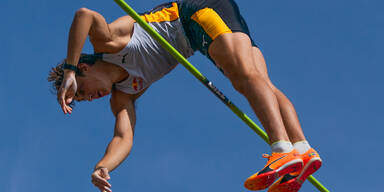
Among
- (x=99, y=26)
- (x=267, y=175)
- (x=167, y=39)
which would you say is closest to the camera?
(x=267, y=175)

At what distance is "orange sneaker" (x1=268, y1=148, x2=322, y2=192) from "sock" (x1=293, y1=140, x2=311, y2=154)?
0.15 ft

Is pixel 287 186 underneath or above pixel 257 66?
underneath

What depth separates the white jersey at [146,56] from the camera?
22.8 ft

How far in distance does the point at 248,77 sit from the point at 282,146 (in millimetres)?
731

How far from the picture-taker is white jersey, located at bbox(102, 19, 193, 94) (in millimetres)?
6949

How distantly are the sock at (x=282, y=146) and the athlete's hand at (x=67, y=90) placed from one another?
6.82 feet

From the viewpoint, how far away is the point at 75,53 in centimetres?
632

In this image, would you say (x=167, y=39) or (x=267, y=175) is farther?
(x=167, y=39)

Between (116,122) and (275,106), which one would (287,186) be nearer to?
(275,106)

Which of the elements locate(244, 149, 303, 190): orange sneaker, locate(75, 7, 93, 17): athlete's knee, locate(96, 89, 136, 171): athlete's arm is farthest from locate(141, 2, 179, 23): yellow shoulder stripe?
locate(244, 149, 303, 190): orange sneaker

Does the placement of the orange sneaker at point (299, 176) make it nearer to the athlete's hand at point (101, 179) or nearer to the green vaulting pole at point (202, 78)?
the green vaulting pole at point (202, 78)

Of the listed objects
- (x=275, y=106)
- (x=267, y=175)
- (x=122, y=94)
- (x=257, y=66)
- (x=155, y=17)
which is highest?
(x=155, y=17)

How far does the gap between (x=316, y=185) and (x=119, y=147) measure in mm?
2148

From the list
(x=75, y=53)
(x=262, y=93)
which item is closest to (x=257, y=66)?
(x=262, y=93)
